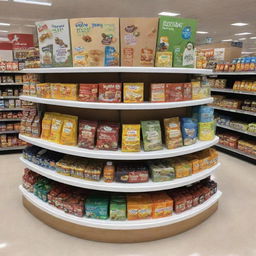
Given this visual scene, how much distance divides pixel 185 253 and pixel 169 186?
2.00 feet

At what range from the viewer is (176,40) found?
2.08 meters

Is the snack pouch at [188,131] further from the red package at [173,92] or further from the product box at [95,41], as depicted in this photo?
the product box at [95,41]

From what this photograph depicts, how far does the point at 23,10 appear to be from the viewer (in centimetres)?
815

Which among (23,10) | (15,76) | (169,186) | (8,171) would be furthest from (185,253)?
(23,10)

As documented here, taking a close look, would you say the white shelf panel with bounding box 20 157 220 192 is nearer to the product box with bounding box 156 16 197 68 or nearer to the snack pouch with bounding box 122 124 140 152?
the snack pouch with bounding box 122 124 140 152

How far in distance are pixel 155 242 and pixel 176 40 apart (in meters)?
1.89

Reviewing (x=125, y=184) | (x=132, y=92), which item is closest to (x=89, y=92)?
(x=132, y=92)

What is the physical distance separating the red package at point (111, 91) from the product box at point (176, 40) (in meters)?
0.42

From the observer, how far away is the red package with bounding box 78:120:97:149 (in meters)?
2.16

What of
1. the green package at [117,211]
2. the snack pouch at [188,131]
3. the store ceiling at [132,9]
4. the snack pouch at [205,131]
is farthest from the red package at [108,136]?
the store ceiling at [132,9]

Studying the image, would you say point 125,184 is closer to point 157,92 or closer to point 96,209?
point 96,209

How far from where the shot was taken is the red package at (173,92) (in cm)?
211

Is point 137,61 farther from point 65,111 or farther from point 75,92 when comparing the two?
point 65,111

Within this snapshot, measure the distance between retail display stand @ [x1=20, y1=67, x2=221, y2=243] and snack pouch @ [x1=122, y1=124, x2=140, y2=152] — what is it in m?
0.06
